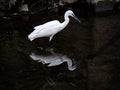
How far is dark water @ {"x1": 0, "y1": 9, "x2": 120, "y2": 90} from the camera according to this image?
962cm

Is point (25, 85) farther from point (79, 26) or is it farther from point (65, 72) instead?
point (79, 26)

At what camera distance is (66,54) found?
11461 mm

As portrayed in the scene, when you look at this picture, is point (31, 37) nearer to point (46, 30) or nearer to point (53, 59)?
point (46, 30)

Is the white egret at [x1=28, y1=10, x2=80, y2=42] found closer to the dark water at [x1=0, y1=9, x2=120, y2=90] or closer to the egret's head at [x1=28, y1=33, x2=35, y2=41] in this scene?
the egret's head at [x1=28, y1=33, x2=35, y2=41]

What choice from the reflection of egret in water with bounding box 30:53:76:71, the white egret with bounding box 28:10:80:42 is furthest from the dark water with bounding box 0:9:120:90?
the white egret with bounding box 28:10:80:42

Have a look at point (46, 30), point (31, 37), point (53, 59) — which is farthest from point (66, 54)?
point (31, 37)

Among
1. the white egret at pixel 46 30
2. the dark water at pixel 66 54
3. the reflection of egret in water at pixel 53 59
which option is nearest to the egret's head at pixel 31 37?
the white egret at pixel 46 30

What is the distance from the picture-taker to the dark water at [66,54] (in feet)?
31.6

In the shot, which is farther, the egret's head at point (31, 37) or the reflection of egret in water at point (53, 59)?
the egret's head at point (31, 37)

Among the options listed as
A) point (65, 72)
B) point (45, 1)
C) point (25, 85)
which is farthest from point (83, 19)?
point (25, 85)

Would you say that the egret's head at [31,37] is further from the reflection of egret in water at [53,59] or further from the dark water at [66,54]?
the reflection of egret in water at [53,59]

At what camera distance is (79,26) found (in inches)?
556

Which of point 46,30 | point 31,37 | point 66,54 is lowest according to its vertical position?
point 66,54

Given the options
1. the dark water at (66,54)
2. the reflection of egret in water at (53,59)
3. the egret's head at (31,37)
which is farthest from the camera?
the egret's head at (31,37)
